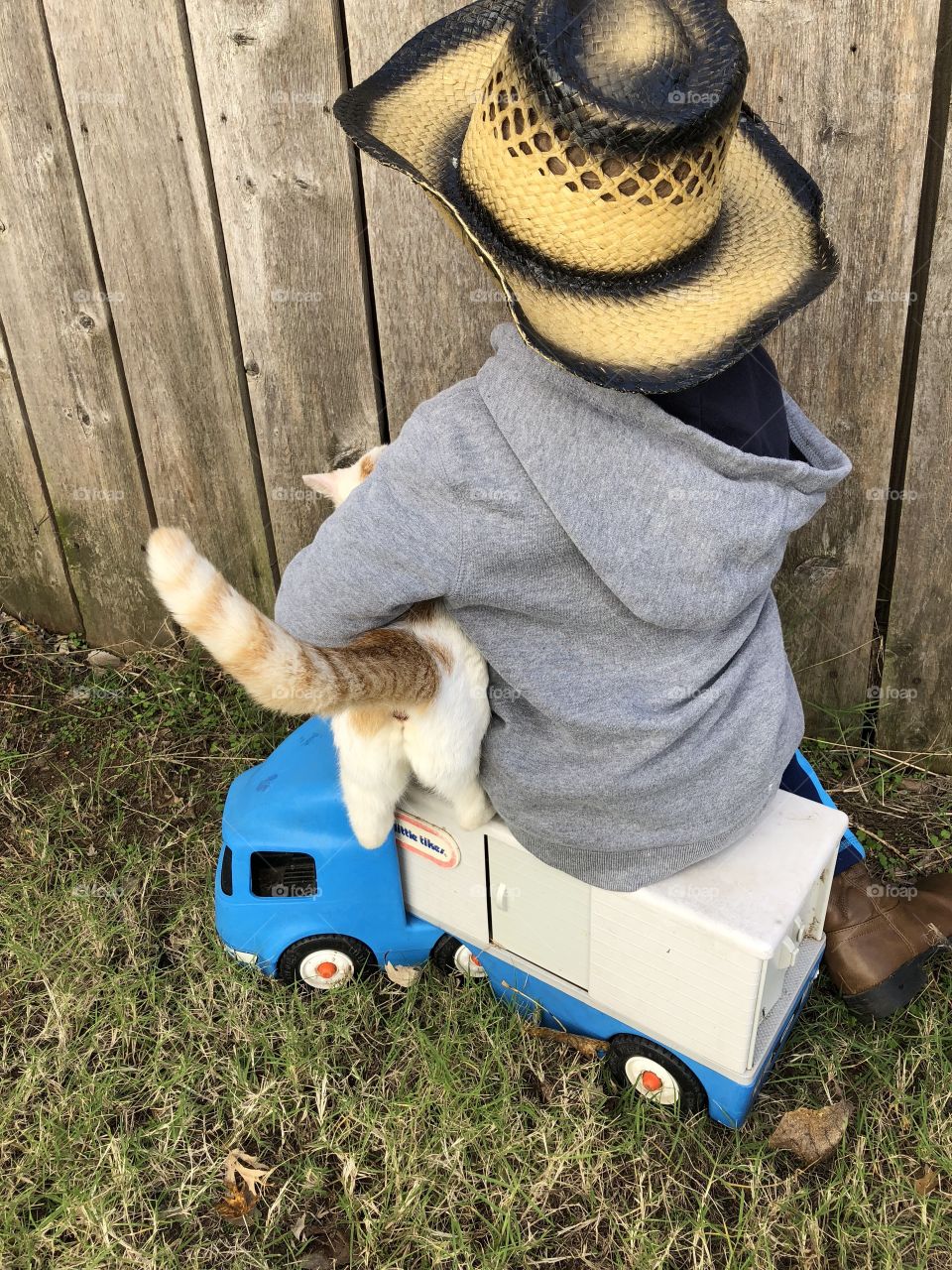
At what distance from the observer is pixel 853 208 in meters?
1.94

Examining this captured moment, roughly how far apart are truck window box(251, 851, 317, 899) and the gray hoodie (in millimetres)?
534

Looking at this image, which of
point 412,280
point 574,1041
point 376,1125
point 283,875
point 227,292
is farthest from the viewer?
point 227,292

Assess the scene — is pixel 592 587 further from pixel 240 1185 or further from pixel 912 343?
pixel 240 1185

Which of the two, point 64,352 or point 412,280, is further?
point 64,352

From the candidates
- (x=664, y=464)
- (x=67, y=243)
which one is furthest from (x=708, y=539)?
(x=67, y=243)

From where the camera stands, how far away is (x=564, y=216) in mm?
1202

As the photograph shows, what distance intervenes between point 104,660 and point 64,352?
3.00ft

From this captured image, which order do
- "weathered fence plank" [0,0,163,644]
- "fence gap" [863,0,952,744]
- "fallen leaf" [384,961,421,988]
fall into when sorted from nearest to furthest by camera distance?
"fence gap" [863,0,952,744], "fallen leaf" [384,961,421,988], "weathered fence plank" [0,0,163,644]

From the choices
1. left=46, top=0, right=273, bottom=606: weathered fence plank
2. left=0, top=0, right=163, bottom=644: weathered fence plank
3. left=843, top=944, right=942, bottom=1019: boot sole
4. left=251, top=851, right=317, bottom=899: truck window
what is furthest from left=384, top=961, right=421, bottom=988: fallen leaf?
left=0, top=0, right=163, bottom=644: weathered fence plank

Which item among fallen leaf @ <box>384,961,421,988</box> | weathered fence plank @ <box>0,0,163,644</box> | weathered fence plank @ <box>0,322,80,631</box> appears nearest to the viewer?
fallen leaf @ <box>384,961,421,988</box>

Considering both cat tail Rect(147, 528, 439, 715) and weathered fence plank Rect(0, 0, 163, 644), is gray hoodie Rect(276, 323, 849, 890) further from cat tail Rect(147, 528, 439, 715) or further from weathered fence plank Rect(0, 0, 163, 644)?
weathered fence plank Rect(0, 0, 163, 644)

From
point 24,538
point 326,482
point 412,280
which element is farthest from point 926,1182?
point 24,538

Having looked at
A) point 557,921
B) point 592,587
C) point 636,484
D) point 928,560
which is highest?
point 636,484

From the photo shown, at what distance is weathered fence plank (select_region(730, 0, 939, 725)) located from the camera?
5.98 ft
